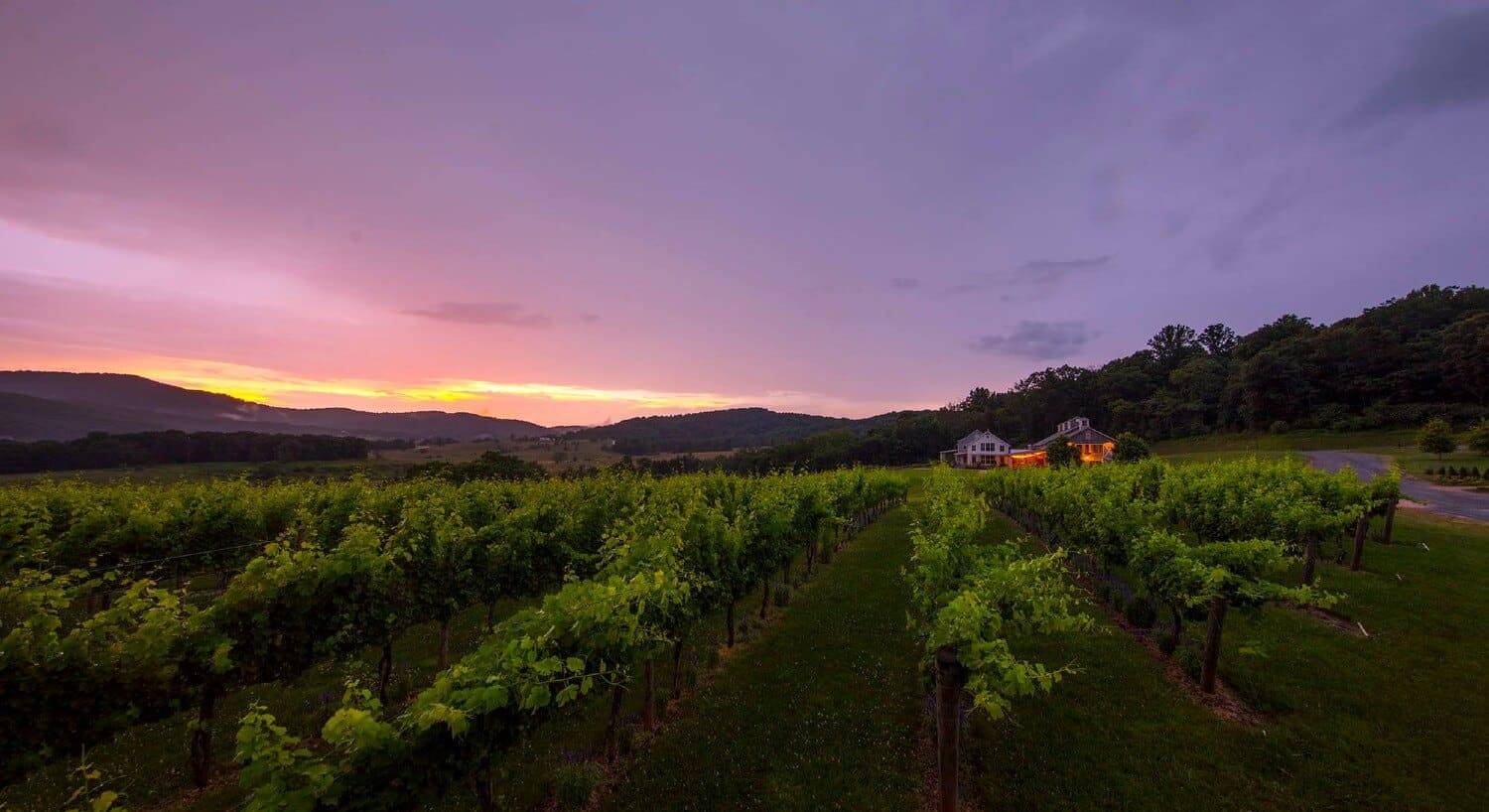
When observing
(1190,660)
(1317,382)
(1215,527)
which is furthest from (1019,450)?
(1190,660)

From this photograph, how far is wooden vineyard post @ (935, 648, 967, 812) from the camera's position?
7336 millimetres

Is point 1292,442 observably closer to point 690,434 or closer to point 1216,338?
point 1216,338

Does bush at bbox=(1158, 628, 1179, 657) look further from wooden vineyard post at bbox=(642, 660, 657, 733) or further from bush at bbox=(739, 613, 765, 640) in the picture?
wooden vineyard post at bbox=(642, 660, 657, 733)

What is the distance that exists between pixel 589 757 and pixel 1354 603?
2054 centimetres

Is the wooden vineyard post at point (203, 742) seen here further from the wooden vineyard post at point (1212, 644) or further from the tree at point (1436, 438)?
the tree at point (1436, 438)

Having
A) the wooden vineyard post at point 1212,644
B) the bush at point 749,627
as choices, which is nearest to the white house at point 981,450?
the bush at point 749,627

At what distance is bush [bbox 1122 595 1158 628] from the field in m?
0.56

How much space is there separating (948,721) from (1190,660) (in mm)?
7391

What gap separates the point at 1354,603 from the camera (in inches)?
600

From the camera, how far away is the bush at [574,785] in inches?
301

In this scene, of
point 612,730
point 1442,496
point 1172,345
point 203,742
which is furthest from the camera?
point 1172,345

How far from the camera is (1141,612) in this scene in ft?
44.7

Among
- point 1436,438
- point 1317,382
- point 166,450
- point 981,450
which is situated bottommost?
point 166,450

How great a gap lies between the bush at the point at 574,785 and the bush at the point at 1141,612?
13102 millimetres
